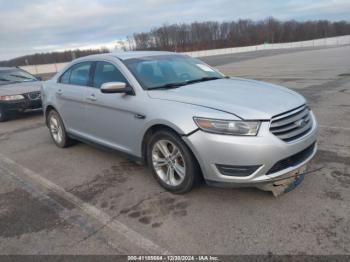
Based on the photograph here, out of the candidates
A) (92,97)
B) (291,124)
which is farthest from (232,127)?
(92,97)

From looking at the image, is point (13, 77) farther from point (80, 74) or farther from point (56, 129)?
point (80, 74)

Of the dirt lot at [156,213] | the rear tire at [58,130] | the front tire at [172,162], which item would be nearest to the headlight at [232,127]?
the front tire at [172,162]

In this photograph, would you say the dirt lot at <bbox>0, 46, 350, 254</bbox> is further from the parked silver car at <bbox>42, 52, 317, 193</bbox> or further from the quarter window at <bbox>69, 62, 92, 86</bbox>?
the quarter window at <bbox>69, 62, 92, 86</bbox>

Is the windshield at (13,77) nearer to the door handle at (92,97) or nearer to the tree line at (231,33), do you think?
the door handle at (92,97)

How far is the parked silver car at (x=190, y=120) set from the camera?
3193 millimetres

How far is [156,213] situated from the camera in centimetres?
350

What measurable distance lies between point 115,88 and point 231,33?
118 meters

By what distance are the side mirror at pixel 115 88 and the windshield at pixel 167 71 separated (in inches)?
8.0

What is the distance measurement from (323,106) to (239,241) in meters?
6.11

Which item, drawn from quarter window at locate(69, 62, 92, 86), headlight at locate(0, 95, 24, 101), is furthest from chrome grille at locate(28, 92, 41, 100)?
quarter window at locate(69, 62, 92, 86)

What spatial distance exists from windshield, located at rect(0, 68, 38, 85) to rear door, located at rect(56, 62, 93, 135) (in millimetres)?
5282

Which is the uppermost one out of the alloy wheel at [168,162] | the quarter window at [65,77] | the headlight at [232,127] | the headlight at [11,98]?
the quarter window at [65,77]

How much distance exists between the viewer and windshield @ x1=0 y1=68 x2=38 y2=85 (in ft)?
33.4

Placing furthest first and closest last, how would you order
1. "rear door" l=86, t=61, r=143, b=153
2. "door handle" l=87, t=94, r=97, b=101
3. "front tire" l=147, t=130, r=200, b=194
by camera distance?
"door handle" l=87, t=94, r=97, b=101 → "rear door" l=86, t=61, r=143, b=153 → "front tire" l=147, t=130, r=200, b=194
